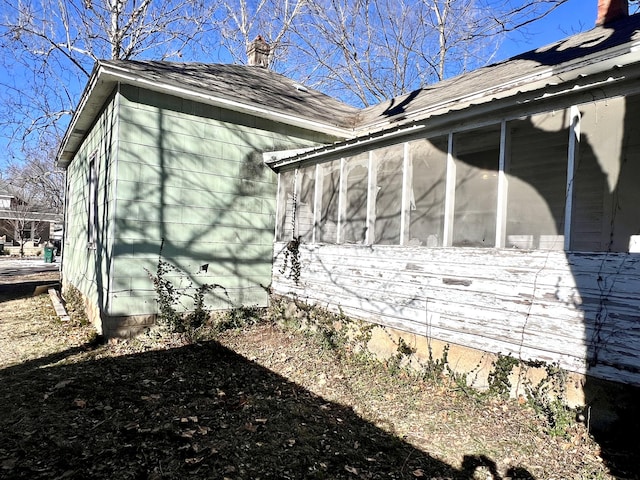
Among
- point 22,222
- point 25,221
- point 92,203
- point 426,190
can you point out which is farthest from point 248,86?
point 25,221

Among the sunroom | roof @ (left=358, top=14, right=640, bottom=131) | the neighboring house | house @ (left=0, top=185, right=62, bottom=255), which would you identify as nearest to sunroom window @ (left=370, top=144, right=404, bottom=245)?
the sunroom

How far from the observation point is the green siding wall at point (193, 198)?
6.39 m

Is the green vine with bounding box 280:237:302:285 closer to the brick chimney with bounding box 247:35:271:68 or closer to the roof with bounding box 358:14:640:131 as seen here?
the roof with bounding box 358:14:640:131

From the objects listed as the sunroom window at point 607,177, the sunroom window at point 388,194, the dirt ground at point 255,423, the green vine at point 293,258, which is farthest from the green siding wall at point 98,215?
the sunroom window at point 607,177

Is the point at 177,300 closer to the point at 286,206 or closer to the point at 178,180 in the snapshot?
the point at 178,180

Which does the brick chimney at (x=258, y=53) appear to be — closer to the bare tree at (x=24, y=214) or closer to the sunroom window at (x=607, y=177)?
the sunroom window at (x=607, y=177)

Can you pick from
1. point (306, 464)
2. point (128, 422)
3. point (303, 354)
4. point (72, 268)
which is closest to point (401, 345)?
point (303, 354)

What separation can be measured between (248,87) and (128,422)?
6710 mm

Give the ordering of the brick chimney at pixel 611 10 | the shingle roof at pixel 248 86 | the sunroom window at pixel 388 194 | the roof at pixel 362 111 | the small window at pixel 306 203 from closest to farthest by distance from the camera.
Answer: the roof at pixel 362 111 < the sunroom window at pixel 388 194 < the shingle roof at pixel 248 86 < the brick chimney at pixel 611 10 < the small window at pixel 306 203

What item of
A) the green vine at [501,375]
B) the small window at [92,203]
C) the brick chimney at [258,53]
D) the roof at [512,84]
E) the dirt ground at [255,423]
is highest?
the brick chimney at [258,53]

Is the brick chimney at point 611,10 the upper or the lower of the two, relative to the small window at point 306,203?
upper

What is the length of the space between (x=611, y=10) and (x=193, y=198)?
7980 millimetres

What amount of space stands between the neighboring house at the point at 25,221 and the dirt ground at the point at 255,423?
1401 inches

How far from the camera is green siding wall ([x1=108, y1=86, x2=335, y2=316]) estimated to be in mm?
6387
